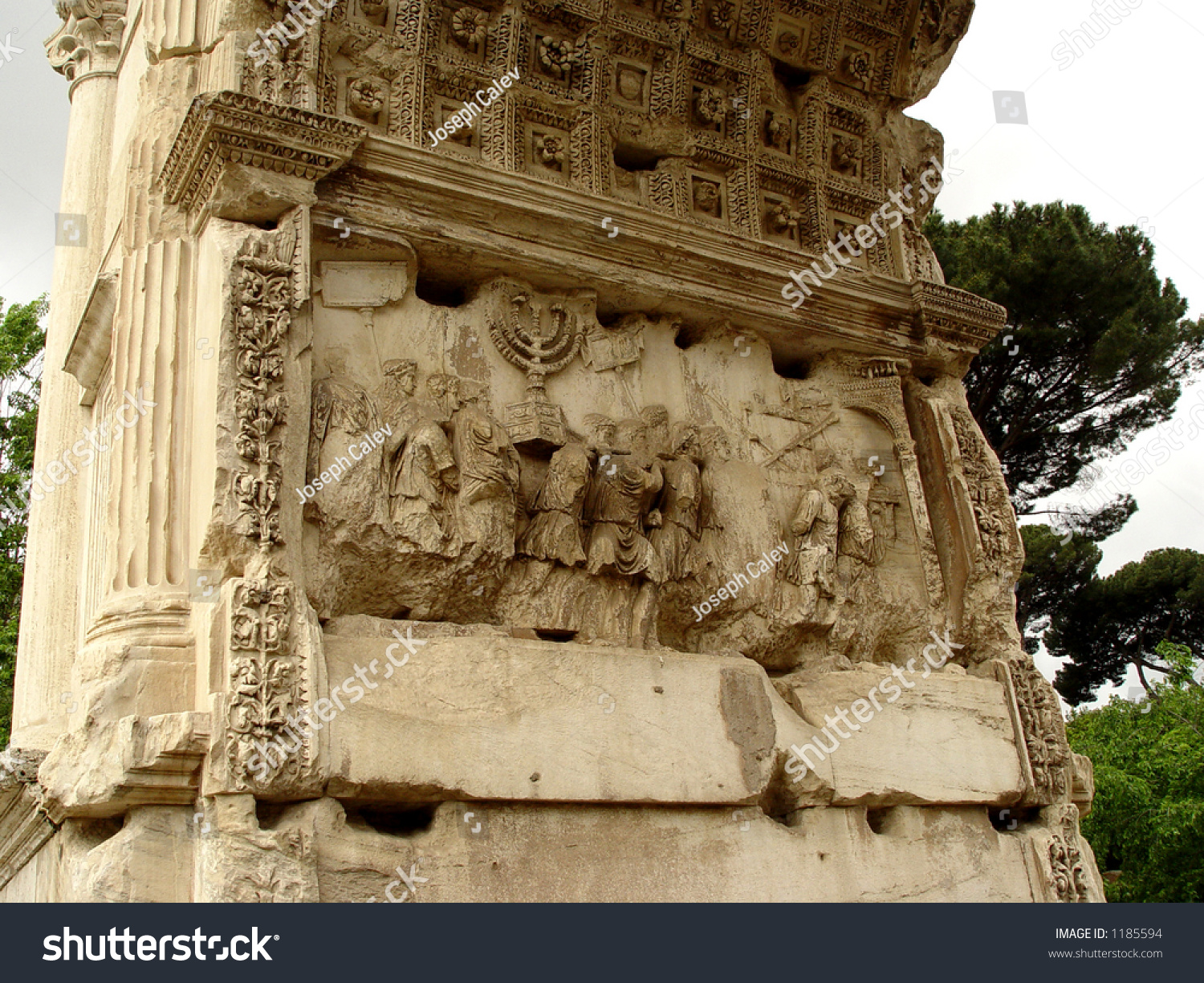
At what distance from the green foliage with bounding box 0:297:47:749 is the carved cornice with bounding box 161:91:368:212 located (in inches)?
A: 271

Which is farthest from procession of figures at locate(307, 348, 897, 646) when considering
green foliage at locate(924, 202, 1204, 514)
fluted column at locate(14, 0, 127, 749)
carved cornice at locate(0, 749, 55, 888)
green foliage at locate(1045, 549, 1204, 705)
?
green foliage at locate(1045, 549, 1204, 705)

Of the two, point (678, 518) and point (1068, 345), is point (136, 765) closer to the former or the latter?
point (678, 518)

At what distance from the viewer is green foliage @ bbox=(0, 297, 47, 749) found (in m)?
11.6

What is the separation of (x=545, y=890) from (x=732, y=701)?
4.41 feet

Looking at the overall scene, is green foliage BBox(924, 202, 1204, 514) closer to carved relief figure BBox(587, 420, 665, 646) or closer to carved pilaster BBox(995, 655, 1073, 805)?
carved pilaster BBox(995, 655, 1073, 805)

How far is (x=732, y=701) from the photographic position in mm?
5516

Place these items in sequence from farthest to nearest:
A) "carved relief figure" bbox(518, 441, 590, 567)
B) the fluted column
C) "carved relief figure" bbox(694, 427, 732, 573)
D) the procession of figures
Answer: the fluted column, "carved relief figure" bbox(694, 427, 732, 573), "carved relief figure" bbox(518, 441, 590, 567), the procession of figures

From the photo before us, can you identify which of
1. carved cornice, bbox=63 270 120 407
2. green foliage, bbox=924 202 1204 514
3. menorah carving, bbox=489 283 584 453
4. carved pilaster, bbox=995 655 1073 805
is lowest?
carved pilaster, bbox=995 655 1073 805

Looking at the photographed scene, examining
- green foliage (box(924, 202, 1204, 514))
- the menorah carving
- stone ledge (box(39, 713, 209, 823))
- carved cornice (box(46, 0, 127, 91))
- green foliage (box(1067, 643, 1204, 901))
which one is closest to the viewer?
stone ledge (box(39, 713, 209, 823))

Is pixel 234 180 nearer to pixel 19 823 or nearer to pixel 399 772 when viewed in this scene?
pixel 399 772

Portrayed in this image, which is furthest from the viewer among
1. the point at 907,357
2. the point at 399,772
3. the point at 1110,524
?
the point at 1110,524

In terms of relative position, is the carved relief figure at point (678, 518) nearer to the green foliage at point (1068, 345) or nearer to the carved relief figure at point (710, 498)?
the carved relief figure at point (710, 498)

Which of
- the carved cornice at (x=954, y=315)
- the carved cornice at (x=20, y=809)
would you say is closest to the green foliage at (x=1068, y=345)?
the carved cornice at (x=954, y=315)
